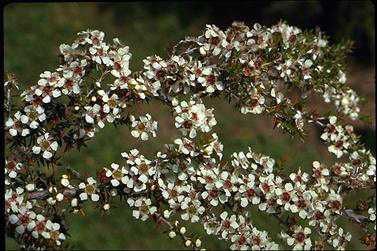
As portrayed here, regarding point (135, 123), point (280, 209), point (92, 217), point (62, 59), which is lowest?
point (280, 209)

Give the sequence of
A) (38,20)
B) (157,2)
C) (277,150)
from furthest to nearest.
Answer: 1. (157,2)
2. (38,20)
3. (277,150)

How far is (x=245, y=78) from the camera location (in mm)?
2273

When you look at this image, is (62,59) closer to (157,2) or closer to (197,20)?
(197,20)

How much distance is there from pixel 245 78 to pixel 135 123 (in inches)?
17.1

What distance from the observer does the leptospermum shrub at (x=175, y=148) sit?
217cm

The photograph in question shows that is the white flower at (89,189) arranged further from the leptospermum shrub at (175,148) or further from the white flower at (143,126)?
the white flower at (143,126)

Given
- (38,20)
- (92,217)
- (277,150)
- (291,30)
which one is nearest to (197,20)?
(38,20)

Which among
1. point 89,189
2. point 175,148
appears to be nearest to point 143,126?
point 175,148

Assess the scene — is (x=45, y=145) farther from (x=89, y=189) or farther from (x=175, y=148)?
(x=175, y=148)

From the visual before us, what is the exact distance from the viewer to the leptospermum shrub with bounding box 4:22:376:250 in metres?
2.17

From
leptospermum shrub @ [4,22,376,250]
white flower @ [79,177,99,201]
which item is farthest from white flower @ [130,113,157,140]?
white flower @ [79,177,99,201]

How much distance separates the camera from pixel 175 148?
7.16 feet

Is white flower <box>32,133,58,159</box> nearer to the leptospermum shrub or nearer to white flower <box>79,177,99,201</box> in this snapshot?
the leptospermum shrub

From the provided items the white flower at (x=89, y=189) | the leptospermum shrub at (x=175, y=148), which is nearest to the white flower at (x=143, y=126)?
the leptospermum shrub at (x=175, y=148)
